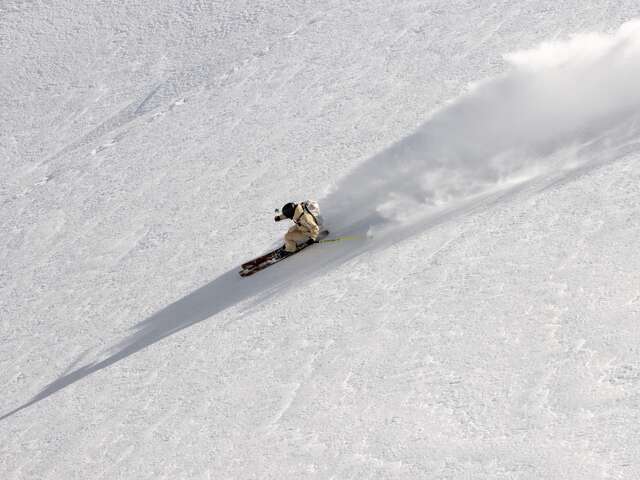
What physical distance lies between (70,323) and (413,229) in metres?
6.39

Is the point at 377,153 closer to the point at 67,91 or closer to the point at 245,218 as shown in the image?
the point at 245,218

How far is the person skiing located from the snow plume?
71cm

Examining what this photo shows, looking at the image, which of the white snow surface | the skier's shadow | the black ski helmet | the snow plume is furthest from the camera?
the snow plume

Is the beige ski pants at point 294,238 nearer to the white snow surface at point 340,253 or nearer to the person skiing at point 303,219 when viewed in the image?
the person skiing at point 303,219

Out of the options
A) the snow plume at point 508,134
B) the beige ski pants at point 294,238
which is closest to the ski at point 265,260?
the beige ski pants at point 294,238

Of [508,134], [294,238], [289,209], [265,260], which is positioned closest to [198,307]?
[265,260]

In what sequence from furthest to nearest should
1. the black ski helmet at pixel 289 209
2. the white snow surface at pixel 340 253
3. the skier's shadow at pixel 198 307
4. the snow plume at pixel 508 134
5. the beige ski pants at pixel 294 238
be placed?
Result: the snow plume at pixel 508 134 → the beige ski pants at pixel 294 238 → the skier's shadow at pixel 198 307 → the black ski helmet at pixel 289 209 → the white snow surface at pixel 340 253

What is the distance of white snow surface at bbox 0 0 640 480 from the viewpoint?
12.6m

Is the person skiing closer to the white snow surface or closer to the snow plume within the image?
the white snow surface

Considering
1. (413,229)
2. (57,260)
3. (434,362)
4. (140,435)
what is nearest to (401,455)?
(434,362)

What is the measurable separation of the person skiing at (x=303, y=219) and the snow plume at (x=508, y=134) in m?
0.71

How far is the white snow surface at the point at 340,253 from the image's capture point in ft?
41.3

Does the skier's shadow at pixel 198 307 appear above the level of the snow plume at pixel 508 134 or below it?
above

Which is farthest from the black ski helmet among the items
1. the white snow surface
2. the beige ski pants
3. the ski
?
the white snow surface
